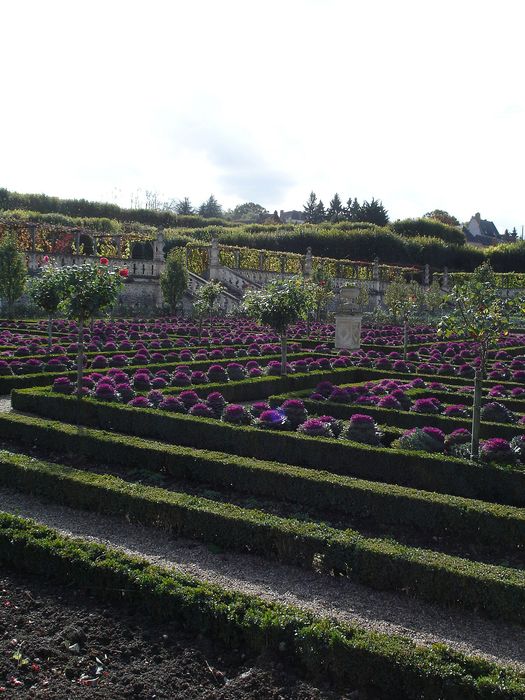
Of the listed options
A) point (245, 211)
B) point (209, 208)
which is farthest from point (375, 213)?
point (245, 211)

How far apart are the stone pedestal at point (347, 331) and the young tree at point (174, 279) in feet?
47.3

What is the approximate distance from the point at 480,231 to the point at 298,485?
110943 mm

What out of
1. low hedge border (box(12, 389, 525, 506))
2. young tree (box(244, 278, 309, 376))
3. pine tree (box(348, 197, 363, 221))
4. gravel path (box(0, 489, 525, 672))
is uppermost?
pine tree (box(348, 197, 363, 221))

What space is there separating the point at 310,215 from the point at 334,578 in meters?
Answer: 82.4

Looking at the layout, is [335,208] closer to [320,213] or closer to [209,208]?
[320,213]

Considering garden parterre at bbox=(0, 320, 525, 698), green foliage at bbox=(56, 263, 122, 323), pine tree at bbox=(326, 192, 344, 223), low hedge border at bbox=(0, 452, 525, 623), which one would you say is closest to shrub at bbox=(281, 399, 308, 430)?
garden parterre at bbox=(0, 320, 525, 698)

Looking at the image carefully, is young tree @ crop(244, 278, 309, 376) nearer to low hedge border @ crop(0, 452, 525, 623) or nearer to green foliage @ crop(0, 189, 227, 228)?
low hedge border @ crop(0, 452, 525, 623)

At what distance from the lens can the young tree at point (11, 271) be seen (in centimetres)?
2820

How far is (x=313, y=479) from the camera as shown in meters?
8.11

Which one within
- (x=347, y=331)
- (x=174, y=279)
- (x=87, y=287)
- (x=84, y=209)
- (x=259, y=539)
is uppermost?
(x=84, y=209)

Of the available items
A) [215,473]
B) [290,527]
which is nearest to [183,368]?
[215,473]

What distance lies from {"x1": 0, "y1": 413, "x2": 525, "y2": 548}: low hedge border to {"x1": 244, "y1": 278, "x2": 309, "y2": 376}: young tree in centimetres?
635

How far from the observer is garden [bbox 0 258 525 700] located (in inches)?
189

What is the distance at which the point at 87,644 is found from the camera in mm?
5176
